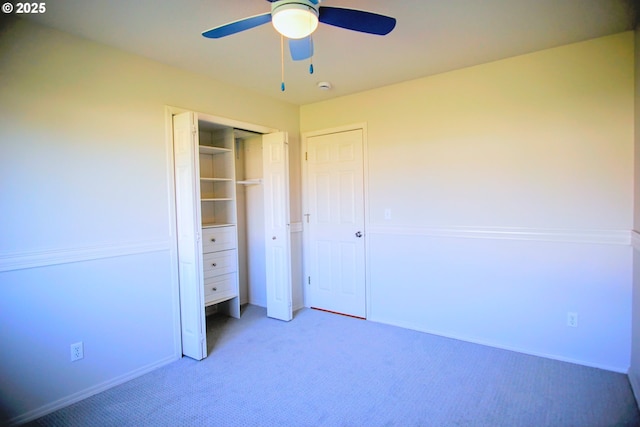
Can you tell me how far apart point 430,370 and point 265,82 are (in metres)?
2.91

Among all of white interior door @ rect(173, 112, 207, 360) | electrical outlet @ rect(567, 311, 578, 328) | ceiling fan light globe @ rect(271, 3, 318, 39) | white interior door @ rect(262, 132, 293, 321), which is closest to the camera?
ceiling fan light globe @ rect(271, 3, 318, 39)

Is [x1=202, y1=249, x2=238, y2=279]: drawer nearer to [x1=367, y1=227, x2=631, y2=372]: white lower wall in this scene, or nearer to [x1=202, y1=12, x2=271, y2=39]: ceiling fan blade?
[x1=367, y1=227, x2=631, y2=372]: white lower wall

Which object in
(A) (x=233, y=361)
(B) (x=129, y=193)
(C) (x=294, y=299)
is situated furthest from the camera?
(C) (x=294, y=299)

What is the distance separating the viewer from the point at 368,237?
3.60 m

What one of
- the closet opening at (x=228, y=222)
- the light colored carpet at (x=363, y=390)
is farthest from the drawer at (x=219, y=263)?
the light colored carpet at (x=363, y=390)

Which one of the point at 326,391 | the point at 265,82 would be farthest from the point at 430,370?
the point at 265,82

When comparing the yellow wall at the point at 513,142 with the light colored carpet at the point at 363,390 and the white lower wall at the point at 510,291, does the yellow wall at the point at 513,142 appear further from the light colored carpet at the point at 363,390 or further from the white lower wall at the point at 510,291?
the light colored carpet at the point at 363,390

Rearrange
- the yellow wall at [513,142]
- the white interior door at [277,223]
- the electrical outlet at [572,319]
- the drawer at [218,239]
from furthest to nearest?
the white interior door at [277,223], the drawer at [218,239], the electrical outlet at [572,319], the yellow wall at [513,142]

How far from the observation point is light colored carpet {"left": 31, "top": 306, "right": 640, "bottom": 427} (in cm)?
201

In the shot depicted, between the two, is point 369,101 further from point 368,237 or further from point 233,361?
point 233,361

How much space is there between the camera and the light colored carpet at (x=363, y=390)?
2.01 metres

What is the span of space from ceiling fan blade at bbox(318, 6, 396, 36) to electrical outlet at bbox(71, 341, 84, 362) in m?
2.56

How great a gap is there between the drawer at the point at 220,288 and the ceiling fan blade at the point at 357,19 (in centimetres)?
270

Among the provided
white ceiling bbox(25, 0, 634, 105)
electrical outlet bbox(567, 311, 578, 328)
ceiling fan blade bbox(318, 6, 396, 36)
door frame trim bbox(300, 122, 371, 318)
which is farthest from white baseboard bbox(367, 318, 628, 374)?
ceiling fan blade bbox(318, 6, 396, 36)
